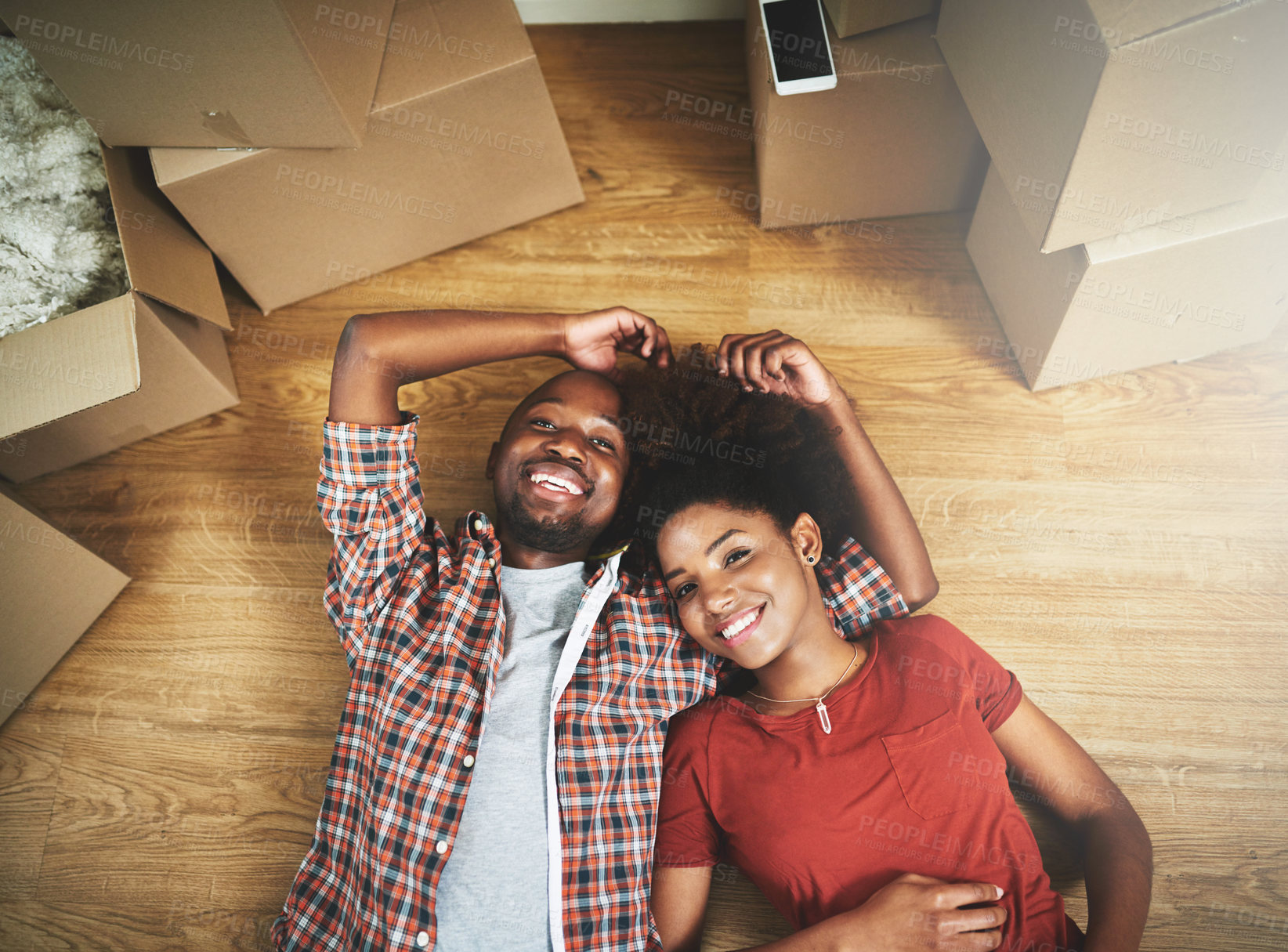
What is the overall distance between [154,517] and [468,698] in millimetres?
779

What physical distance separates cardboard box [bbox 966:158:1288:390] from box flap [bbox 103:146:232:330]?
1271 mm

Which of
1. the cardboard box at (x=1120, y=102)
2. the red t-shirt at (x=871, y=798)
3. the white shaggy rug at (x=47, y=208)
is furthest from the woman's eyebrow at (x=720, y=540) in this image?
the white shaggy rug at (x=47, y=208)

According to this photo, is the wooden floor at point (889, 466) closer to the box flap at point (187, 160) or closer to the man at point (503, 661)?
the man at point (503, 661)

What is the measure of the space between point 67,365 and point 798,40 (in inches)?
46.9

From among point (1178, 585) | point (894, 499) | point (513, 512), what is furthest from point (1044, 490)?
point (513, 512)

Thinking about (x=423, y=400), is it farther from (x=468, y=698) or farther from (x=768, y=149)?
(x=768, y=149)

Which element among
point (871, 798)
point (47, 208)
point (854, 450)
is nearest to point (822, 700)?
point (871, 798)

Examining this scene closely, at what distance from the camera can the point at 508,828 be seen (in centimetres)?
101

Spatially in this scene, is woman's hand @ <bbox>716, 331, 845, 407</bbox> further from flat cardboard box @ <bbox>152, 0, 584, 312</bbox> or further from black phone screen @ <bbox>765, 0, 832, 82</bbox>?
flat cardboard box @ <bbox>152, 0, 584, 312</bbox>

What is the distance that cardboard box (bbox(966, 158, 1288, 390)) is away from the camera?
108 centimetres

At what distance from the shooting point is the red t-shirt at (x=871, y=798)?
3.15 feet

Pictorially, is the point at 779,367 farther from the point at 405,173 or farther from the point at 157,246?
the point at 157,246

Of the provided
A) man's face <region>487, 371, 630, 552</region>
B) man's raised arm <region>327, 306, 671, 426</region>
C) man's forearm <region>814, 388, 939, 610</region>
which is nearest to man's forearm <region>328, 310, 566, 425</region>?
man's raised arm <region>327, 306, 671, 426</region>

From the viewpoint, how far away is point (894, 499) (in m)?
1.15
